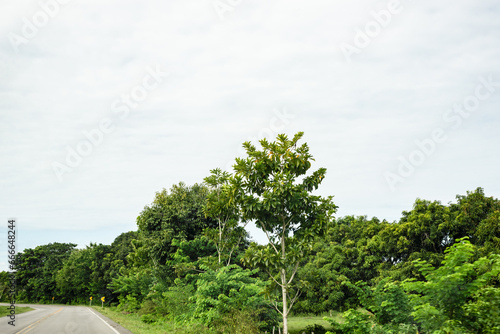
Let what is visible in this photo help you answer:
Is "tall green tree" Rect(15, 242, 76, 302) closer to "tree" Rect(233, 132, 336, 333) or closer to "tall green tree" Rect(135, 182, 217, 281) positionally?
"tall green tree" Rect(135, 182, 217, 281)

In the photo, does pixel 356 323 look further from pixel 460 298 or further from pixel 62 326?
pixel 62 326

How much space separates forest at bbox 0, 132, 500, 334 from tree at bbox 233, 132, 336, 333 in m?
0.04

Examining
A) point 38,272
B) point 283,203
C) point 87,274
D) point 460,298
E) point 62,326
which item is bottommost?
point 62,326

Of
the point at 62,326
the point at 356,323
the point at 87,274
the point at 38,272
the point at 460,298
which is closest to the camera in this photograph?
the point at 460,298

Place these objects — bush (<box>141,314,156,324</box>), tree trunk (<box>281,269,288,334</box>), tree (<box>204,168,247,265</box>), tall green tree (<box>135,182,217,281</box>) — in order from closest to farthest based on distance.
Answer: tree trunk (<box>281,269,288,334</box>) < tree (<box>204,168,247,265</box>) < bush (<box>141,314,156,324</box>) < tall green tree (<box>135,182,217,281</box>)

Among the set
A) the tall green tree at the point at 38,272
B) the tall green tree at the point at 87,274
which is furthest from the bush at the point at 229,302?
the tall green tree at the point at 38,272

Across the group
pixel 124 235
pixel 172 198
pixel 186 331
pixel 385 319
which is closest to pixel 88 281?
pixel 124 235

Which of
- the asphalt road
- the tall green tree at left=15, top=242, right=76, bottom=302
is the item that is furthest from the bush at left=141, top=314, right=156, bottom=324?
the tall green tree at left=15, top=242, right=76, bottom=302

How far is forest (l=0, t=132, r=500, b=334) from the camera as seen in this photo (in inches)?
300

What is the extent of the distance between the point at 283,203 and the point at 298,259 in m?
2.01

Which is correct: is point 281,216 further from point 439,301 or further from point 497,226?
point 497,226

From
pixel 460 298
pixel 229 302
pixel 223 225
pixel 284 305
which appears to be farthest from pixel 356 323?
pixel 223 225

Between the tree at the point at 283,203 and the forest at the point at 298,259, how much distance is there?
4 cm

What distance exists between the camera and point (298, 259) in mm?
12445
